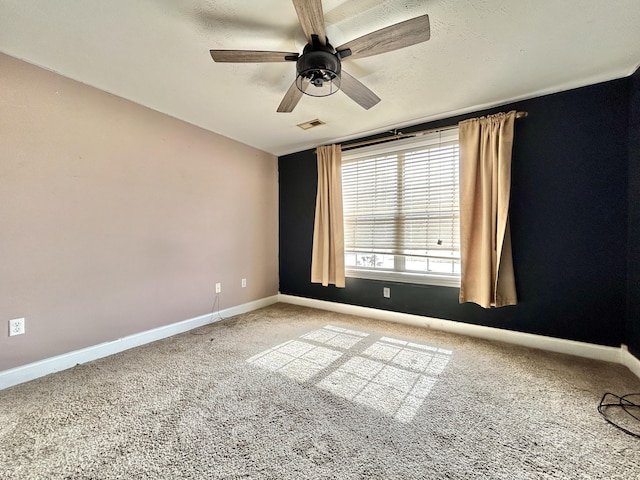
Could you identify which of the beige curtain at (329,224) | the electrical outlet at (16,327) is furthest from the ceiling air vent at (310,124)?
the electrical outlet at (16,327)

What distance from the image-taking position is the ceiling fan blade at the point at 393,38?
136 cm

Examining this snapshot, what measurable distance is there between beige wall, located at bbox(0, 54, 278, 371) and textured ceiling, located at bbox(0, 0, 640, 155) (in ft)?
0.91

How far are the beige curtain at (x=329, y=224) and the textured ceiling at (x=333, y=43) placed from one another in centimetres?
92

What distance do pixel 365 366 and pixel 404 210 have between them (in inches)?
70.9

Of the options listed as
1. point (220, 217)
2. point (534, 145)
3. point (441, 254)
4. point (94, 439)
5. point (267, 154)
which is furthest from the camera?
point (267, 154)

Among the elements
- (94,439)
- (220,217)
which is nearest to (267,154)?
(220,217)

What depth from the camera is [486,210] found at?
8.30 ft

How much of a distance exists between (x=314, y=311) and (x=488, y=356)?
2033mm

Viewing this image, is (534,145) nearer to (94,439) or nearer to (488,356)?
(488,356)

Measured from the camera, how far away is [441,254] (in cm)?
293

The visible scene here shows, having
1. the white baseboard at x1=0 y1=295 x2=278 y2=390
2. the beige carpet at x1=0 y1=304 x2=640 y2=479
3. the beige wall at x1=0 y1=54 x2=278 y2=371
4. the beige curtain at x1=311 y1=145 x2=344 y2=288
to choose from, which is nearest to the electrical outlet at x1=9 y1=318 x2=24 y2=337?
the beige wall at x1=0 y1=54 x2=278 y2=371

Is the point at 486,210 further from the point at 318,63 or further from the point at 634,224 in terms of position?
the point at 318,63

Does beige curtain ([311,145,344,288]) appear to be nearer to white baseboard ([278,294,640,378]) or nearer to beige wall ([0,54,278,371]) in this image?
white baseboard ([278,294,640,378])

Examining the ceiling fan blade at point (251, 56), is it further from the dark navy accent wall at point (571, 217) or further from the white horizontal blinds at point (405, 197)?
the white horizontal blinds at point (405, 197)
